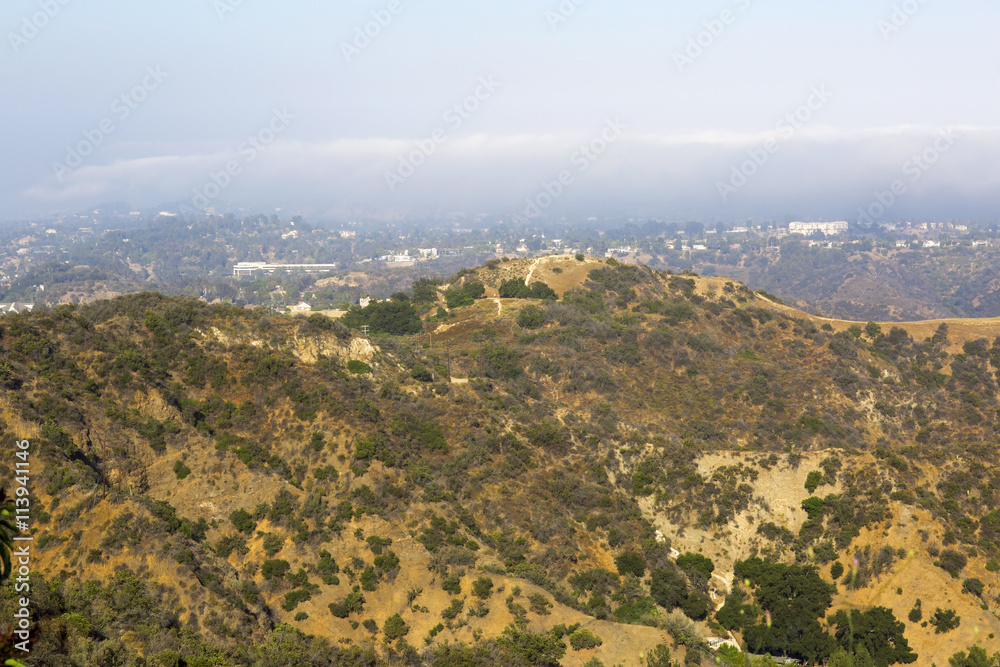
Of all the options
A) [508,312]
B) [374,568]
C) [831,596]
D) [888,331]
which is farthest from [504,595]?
[888,331]

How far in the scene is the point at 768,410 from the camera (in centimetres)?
5444

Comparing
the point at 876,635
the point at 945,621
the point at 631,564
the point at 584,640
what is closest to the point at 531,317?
the point at 631,564

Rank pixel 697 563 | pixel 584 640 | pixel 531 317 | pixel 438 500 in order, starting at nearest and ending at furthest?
pixel 584 640 → pixel 438 500 → pixel 697 563 → pixel 531 317

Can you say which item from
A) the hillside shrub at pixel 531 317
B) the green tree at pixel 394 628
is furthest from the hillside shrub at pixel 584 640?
the hillside shrub at pixel 531 317

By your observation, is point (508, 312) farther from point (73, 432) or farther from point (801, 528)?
point (73, 432)

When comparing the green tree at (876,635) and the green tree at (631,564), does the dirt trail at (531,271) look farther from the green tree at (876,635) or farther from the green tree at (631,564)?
the green tree at (876,635)

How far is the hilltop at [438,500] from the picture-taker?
2508 centimetres

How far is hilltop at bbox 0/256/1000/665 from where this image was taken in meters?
25.1

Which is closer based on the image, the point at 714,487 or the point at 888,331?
the point at 714,487

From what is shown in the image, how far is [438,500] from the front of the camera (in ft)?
115

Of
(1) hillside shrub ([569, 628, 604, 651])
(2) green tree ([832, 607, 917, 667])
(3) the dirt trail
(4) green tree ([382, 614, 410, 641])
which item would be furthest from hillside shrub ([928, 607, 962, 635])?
(3) the dirt trail

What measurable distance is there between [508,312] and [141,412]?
4380cm

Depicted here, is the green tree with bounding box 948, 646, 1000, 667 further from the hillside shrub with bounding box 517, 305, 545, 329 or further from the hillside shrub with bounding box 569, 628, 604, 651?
the hillside shrub with bounding box 517, 305, 545, 329

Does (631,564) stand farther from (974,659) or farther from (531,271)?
(531,271)
